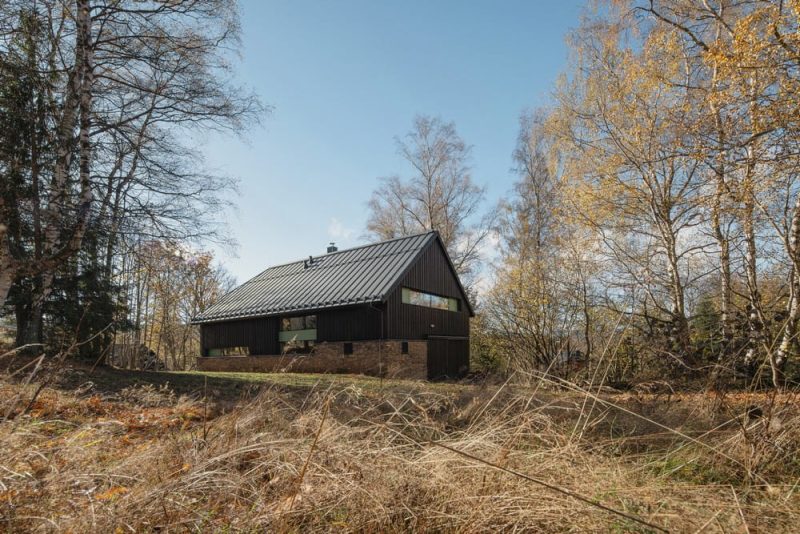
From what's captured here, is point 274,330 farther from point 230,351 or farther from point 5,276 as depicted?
point 5,276

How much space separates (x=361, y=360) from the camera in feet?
53.8

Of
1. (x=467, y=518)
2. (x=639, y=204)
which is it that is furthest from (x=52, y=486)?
(x=639, y=204)

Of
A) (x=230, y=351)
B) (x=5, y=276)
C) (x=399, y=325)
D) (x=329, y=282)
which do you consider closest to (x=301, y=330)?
(x=329, y=282)

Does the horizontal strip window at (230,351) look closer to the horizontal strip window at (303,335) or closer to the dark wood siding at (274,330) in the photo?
the dark wood siding at (274,330)

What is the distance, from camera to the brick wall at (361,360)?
1606cm

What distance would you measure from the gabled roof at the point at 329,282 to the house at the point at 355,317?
50 millimetres

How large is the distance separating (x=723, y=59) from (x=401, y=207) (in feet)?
61.2

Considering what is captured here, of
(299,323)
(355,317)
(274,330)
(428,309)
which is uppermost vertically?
(428,309)

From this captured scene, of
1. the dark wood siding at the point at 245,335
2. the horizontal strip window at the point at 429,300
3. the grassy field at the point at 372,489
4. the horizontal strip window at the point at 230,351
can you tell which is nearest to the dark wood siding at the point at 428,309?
the horizontal strip window at the point at 429,300

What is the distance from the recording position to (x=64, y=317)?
11594 mm

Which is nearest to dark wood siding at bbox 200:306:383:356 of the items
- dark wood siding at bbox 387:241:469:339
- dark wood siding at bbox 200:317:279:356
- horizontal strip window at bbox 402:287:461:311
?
dark wood siding at bbox 200:317:279:356

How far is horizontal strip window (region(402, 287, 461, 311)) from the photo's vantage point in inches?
698

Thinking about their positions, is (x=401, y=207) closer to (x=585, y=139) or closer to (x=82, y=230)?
(x=585, y=139)

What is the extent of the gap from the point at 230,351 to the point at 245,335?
137cm
